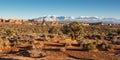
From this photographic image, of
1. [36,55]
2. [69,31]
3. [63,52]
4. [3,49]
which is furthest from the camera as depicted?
[69,31]

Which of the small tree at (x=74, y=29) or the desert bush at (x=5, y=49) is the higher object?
the small tree at (x=74, y=29)

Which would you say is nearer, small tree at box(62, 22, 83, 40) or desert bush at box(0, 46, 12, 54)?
desert bush at box(0, 46, 12, 54)

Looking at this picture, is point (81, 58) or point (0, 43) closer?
point (81, 58)

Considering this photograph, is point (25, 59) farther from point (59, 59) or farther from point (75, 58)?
point (75, 58)

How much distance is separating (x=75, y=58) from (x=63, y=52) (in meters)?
3.57

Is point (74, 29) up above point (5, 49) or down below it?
above

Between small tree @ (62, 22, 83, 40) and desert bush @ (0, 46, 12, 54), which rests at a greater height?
small tree @ (62, 22, 83, 40)

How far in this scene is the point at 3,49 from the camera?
3067 centimetres

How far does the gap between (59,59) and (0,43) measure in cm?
1281

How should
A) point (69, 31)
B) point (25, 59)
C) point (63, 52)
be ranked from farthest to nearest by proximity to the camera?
point (69, 31) → point (63, 52) → point (25, 59)

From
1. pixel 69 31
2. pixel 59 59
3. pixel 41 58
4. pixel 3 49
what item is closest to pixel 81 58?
pixel 59 59

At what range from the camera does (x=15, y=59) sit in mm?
22828

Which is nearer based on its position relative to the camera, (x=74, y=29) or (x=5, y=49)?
(x=5, y=49)

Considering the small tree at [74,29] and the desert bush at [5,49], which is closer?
the desert bush at [5,49]
